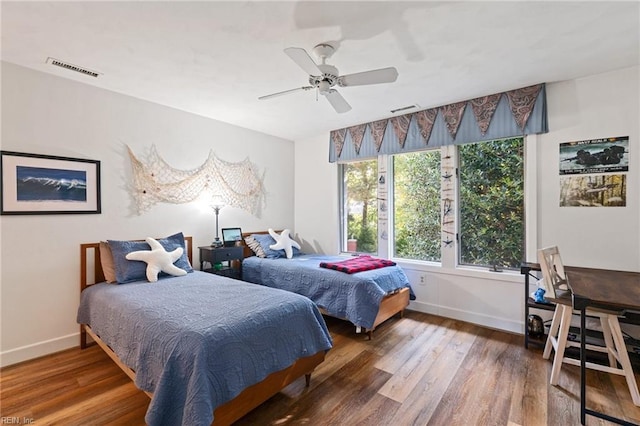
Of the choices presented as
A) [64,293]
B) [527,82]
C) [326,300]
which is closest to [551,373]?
[326,300]

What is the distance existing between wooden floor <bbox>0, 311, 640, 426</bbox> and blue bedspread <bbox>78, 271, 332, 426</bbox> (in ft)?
1.17

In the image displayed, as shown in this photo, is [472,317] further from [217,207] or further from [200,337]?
[217,207]

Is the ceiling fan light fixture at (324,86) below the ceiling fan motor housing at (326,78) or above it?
below

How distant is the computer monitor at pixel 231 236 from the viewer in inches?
166

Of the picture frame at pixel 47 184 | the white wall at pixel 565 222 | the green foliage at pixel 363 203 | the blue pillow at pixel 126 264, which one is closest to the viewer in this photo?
the picture frame at pixel 47 184

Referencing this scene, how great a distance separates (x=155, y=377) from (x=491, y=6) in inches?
121

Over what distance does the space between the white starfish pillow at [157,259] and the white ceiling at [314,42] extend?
1716mm

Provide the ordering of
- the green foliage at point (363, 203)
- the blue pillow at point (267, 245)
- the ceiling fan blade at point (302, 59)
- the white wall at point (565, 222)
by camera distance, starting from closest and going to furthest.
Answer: the ceiling fan blade at point (302, 59) < the white wall at point (565, 222) < the blue pillow at point (267, 245) < the green foliage at point (363, 203)

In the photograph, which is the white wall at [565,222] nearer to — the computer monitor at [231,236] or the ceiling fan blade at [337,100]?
the ceiling fan blade at [337,100]

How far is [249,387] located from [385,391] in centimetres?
108

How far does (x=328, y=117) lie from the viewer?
4.13 metres

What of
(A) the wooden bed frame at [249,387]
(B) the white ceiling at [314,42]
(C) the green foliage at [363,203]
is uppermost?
(B) the white ceiling at [314,42]

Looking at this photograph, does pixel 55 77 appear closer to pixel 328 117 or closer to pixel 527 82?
pixel 328 117

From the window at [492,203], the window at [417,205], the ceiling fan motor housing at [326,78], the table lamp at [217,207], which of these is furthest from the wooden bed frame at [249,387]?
the window at [492,203]
